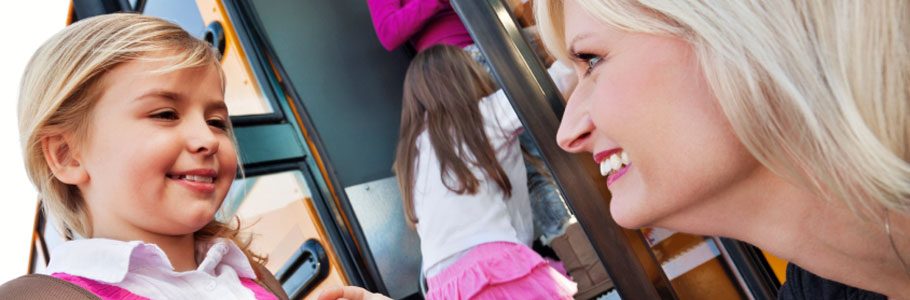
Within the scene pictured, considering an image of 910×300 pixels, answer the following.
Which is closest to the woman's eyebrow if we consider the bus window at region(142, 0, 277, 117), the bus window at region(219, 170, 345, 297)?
the bus window at region(219, 170, 345, 297)

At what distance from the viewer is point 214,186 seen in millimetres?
1294

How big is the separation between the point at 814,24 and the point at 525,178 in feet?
5.44

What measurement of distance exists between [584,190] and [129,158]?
909 millimetres

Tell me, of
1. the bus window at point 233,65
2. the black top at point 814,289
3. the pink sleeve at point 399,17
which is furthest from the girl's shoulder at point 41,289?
the pink sleeve at point 399,17

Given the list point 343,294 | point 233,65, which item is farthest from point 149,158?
point 233,65

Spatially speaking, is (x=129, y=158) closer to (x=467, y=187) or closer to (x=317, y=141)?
(x=467, y=187)

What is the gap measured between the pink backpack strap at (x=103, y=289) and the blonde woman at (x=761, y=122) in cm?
77

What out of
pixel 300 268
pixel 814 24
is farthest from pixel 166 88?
pixel 300 268

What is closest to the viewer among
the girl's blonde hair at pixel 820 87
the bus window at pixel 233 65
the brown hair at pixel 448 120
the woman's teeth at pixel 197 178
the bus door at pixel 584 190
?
the girl's blonde hair at pixel 820 87

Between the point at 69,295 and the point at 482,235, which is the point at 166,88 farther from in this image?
the point at 482,235

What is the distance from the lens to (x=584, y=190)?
1.53 meters

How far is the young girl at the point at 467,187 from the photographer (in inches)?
83.6

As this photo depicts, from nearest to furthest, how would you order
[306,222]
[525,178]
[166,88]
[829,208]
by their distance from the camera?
[829,208]
[166,88]
[525,178]
[306,222]

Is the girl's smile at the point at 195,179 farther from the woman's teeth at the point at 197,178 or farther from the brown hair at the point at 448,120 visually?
the brown hair at the point at 448,120
